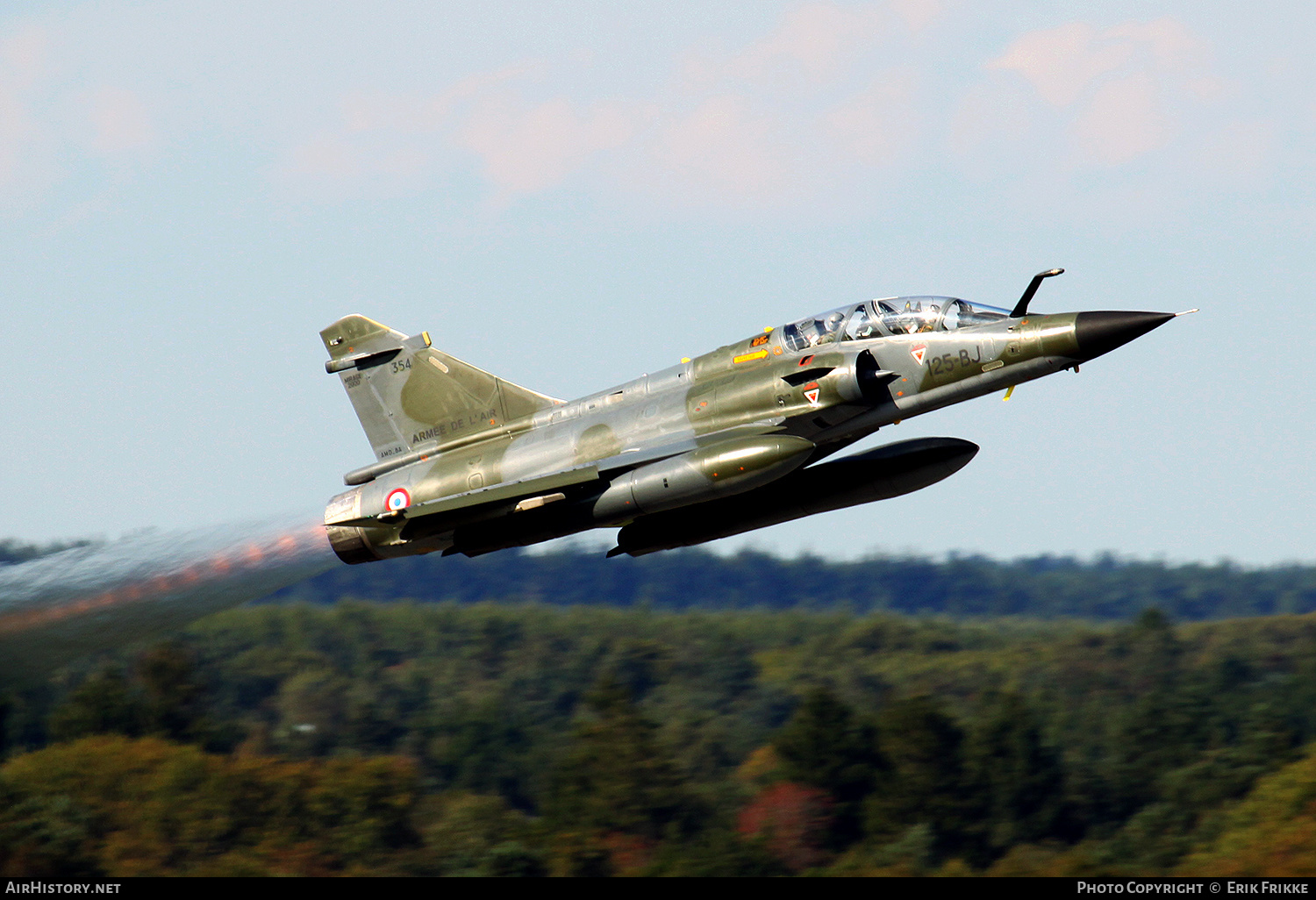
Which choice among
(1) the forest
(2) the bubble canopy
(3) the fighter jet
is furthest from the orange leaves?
(2) the bubble canopy

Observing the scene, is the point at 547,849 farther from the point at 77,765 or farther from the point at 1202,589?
the point at 1202,589

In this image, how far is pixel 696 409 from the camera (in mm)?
18797

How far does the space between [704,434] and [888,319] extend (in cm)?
268

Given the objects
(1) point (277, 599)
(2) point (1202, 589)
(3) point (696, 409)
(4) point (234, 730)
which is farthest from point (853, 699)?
(3) point (696, 409)

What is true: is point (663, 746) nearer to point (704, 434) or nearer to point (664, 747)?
point (664, 747)

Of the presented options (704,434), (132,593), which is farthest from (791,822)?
(704,434)

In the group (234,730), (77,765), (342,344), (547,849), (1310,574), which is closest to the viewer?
(342,344)

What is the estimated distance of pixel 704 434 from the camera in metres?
18.5

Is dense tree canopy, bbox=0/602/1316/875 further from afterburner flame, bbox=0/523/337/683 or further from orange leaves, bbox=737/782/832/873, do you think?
afterburner flame, bbox=0/523/337/683

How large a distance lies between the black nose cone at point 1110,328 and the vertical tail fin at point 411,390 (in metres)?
7.36

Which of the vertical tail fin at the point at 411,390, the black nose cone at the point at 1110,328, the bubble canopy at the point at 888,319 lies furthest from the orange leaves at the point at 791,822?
the black nose cone at the point at 1110,328

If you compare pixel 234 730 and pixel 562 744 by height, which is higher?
pixel 234 730

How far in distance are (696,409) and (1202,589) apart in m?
98.5

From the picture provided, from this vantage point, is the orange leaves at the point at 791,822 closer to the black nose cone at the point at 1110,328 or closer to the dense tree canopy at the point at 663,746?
the dense tree canopy at the point at 663,746
